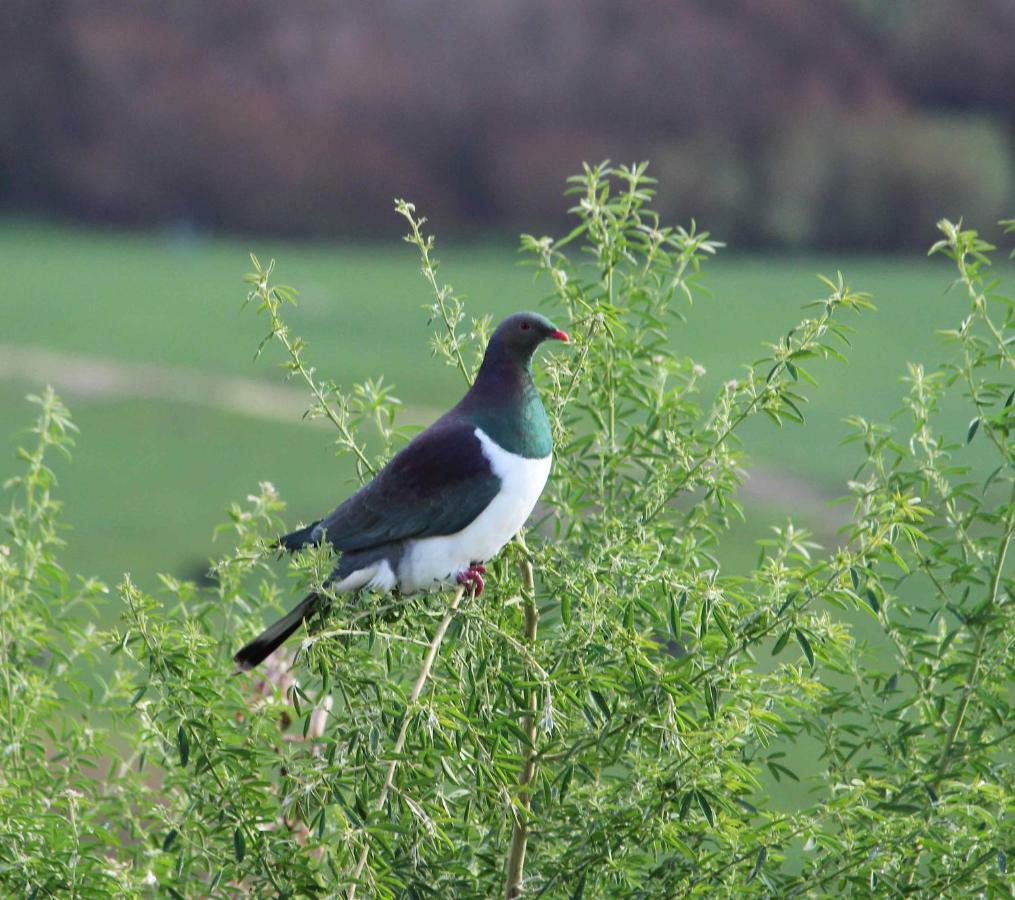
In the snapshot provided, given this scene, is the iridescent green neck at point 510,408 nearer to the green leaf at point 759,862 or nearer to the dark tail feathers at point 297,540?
the dark tail feathers at point 297,540

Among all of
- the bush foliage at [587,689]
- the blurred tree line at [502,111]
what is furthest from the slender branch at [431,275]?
the blurred tree line at [502,111]

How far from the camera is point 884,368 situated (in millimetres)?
5562

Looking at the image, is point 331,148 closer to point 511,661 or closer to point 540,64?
point 540,64

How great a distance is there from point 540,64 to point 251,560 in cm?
660

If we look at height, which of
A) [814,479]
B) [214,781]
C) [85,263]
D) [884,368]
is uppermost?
[85,263]

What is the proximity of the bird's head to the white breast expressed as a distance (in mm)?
101

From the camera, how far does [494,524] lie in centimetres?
140

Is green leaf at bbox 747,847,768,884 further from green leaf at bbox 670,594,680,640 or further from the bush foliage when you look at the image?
green leaf at bbox 670,594,680,640

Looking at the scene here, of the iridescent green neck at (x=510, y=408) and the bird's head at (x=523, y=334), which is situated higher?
the bird's head at (x=523, y=334)

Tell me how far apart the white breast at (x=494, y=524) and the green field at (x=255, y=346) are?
2733 mm

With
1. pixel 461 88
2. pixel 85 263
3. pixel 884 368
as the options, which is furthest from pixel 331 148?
pixel 884 368

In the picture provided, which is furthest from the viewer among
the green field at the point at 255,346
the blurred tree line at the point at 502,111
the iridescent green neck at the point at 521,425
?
the blurred tree line at the point at 502,111

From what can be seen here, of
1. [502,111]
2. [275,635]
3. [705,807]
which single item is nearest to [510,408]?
[275,635]

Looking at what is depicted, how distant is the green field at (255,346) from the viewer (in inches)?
194
